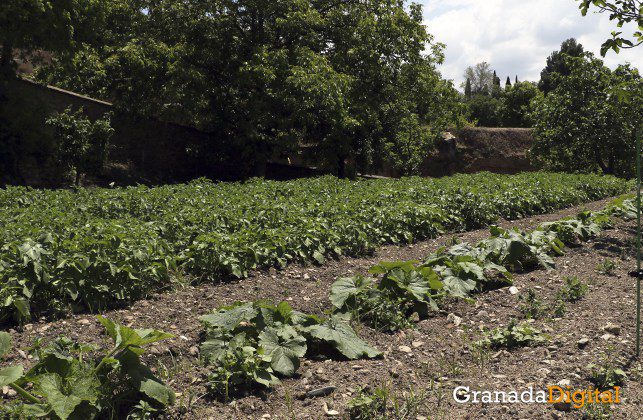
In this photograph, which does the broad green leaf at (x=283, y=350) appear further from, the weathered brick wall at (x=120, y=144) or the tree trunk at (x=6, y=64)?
the tree trunk at (x=6, y=64)

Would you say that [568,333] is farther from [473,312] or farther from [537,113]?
[537,113]

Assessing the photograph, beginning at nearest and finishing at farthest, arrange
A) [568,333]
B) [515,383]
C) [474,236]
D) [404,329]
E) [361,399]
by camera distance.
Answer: [361,399] → [515,383] → [568,333] → [404,329] → [474,236]

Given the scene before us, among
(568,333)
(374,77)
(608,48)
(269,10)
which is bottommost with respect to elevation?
(568,333)

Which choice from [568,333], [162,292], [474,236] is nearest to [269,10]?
[474,236]

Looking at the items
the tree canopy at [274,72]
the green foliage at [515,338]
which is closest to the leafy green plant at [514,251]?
the green foliage at [515,338]

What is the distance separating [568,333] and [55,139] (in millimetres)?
16007

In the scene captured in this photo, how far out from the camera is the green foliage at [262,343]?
3441 millimetres

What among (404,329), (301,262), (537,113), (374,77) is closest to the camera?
(404,329)

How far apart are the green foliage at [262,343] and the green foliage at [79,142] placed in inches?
569

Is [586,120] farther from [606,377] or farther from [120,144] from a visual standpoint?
[606,377]

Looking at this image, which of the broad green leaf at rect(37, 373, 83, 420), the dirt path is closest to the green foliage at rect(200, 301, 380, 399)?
the dirt path

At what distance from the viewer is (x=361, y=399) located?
313 centimetres

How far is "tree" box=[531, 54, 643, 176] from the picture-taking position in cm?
2377

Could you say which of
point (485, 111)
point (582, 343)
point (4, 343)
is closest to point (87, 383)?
point (4, 343)
